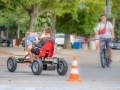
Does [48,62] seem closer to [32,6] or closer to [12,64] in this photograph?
[12,64]

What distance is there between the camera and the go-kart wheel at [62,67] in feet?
46.8

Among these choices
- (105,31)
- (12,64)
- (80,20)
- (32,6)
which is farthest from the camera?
(80,20)

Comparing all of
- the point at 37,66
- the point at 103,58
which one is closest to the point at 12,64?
the point at 37,66

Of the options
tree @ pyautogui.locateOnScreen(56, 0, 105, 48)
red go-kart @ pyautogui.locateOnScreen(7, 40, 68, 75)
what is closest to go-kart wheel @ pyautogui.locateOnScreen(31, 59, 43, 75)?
red go-kart @ pyautogui.locateOnScreen(7, 40, 68, 75)

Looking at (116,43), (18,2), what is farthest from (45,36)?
(116,43)

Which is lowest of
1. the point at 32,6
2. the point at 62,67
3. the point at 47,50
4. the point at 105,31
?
the point at 62,67

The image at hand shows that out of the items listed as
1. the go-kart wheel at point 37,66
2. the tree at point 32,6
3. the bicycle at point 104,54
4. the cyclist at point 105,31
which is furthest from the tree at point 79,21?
the go-kart wheel at point 37,66

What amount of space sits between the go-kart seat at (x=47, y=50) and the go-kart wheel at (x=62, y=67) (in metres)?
0.36

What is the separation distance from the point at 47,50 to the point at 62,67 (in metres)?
0.65

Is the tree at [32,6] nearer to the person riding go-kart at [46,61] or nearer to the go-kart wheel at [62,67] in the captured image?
the person riding go-kart at [46,61]

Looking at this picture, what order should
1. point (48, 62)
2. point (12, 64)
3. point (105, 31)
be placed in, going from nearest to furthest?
point (48, 62) < point (12, 64) < point (105, 31)

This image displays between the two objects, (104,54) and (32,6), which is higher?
(32,6)

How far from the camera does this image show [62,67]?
47.0 ft

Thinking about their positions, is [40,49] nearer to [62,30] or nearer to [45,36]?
[45,36]
